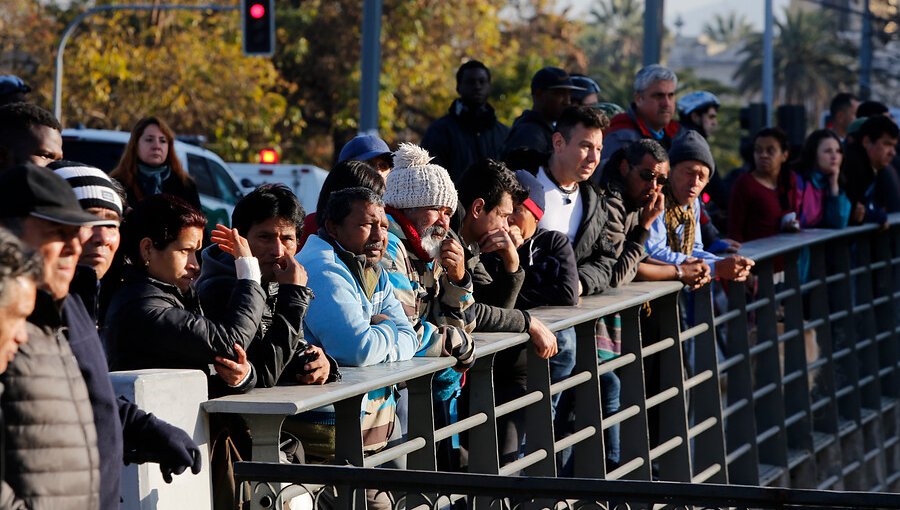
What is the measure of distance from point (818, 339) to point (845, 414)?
834 millimetres

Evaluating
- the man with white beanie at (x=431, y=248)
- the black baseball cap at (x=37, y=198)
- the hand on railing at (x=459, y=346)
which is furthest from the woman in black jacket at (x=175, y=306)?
the man with white beanie at (x=431, y=248)

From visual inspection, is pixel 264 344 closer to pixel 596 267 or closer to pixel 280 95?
pixel 596 267

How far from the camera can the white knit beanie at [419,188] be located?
18.0 feet

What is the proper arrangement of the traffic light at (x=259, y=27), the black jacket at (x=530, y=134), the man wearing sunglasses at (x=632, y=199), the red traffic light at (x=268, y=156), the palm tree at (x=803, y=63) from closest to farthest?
1. the man wearing sunglasses at (x=632, y=199)
2. the black jacket at (x=530, y=134)
3. the traffic light at (x=259, y=27)
4. the red traffic light at (x=268, y=156)
5. the palm tree at (x=803, y=63)

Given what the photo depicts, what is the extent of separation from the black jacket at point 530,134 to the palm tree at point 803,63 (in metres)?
57.8

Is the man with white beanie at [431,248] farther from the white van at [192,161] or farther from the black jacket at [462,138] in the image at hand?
the white van at [192,161]

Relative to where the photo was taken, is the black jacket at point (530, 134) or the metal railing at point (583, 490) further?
the black jacket at point (530, 134)

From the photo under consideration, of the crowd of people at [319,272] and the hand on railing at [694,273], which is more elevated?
the crowd of people at [319,272]

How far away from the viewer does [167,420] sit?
3879mm

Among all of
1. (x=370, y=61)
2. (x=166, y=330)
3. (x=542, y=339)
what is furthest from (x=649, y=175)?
(x=370, y=61)

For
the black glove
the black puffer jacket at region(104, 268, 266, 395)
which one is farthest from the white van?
the black glove

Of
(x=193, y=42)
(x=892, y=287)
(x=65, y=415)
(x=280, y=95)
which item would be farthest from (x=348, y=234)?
(x=280, y=95)

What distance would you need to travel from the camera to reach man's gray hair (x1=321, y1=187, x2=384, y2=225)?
4.89m

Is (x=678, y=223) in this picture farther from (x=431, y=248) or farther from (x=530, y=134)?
(x=431, y=248)
